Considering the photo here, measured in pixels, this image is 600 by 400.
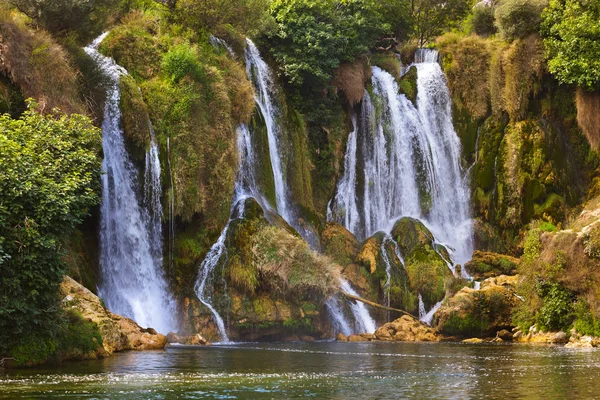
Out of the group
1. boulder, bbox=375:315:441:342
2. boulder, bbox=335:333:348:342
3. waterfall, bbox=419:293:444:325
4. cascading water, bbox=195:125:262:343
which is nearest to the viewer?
cascading water, bbox=195:125:262:343

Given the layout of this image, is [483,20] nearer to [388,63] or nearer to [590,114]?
[388,63]

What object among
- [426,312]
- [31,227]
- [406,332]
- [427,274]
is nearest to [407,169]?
[427,274]

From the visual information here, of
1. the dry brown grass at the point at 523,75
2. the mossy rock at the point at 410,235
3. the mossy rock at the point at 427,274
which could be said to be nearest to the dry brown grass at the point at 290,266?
the mossy rock at the point at 427,274

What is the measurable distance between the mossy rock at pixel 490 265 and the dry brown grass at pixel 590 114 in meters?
8.50

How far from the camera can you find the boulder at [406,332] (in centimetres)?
3238

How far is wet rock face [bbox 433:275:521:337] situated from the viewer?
3206cm

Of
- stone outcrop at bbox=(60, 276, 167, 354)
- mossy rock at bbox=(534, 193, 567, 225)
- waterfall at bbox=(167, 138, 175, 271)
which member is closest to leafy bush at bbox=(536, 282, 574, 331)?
mossy rock at bbox=(534, 193, 567, 225)

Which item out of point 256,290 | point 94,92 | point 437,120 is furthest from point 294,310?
point 437,120

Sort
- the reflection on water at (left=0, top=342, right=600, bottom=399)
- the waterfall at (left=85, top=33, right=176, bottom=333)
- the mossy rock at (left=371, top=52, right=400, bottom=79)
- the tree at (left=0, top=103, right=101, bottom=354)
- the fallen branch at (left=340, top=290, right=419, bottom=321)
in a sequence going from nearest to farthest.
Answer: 1. the reflection on water at (left=0, top=342, right=600, bottom=399)
2. the tree at (left=0, top=103, right=101, bottom=354)
3. the waterfall at (left=85, top=33, right=176, bottom=333)
4. the fallen branch at (left=340, top=290, right=419, bottom=321)
5. the mossy rock at (left=371, top=52, right=400, bottom=79)

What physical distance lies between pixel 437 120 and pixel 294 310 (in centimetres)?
1699

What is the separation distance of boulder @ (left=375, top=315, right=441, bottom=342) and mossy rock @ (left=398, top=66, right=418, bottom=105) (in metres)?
15.4

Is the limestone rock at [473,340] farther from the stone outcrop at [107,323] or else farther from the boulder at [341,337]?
the stone outcrop at [107,323]

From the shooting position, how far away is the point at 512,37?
44.1m

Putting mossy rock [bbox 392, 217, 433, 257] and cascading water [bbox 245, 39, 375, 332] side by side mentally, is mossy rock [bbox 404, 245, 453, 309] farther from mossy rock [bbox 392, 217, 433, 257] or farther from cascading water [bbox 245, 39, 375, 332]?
cascading water [bbox 245, 39, 375, 332]
